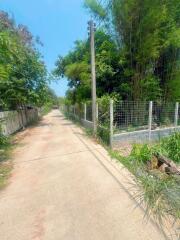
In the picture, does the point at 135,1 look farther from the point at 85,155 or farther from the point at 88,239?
the point at 88,239

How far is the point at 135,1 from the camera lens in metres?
6.20

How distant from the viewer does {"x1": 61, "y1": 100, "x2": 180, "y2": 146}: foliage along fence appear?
639 cm

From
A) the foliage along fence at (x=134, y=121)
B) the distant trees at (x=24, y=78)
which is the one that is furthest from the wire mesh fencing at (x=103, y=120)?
the distant trees at (x=24, y=78)

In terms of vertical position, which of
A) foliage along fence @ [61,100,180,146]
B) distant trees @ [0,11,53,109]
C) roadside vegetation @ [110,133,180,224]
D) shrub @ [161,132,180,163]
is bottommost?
roadside vegetation @ [110,133,180,224]

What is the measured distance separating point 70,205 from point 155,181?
1.56 meters

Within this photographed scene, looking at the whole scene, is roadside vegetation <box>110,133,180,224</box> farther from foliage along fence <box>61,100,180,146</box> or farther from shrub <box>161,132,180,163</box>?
foliage along fence <box>61,100,180,146</box>

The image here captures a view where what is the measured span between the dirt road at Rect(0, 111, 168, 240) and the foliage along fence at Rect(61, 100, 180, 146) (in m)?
1.97

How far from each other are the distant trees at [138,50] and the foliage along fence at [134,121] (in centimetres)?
103

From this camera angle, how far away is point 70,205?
265cm

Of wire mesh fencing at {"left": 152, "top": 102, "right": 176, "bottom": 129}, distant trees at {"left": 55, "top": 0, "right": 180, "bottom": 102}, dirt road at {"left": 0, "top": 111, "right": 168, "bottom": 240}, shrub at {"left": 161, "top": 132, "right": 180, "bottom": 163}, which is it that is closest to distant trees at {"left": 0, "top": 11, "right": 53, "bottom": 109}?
distant trees at {"left": 55, "top": 0, "right": 180, "bottom": 102}

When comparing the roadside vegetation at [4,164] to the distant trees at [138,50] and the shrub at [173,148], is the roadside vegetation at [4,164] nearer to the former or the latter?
the shrub at [173,148]

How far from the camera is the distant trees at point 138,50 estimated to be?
652 cm

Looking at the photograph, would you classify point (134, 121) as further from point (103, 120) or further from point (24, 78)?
point (24, 78)

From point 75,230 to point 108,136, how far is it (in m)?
4.27
